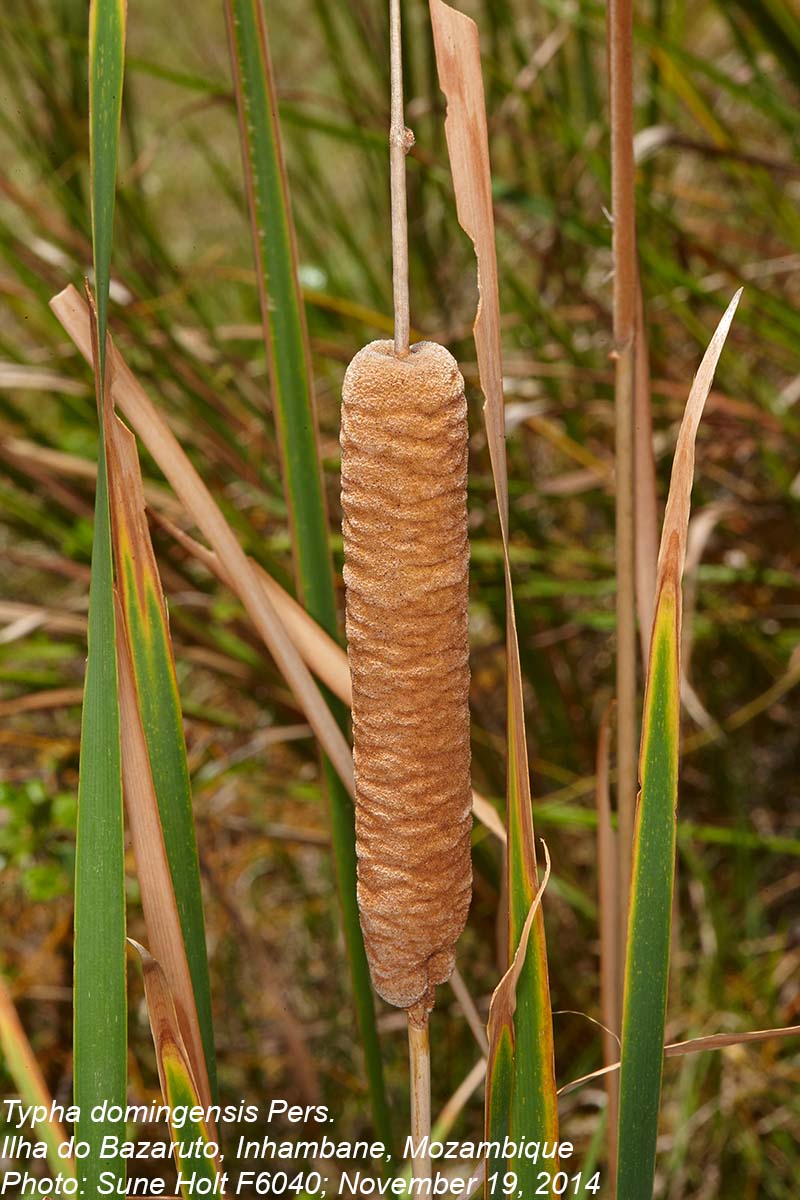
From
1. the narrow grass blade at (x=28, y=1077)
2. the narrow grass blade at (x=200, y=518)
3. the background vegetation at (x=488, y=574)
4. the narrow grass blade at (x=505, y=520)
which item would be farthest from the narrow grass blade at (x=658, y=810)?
the background vegetation at (x=488, y=574)

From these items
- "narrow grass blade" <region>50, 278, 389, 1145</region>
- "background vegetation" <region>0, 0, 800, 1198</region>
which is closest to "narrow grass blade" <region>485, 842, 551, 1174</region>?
"narrow grass blade" <region>50, 278, 389, 1145</region>

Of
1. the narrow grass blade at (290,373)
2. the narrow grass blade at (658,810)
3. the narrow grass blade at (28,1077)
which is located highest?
the narrow grass blade at (290,373)

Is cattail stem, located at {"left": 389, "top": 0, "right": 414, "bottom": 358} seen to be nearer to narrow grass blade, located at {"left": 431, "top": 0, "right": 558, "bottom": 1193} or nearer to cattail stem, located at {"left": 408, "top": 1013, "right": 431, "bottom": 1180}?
narrow grass blade, located at {"left": 431, "top": 0, "right": 558, "bottom": 1193}

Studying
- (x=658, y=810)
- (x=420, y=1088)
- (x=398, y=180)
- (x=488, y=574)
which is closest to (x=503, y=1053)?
(x=420, y=1088)

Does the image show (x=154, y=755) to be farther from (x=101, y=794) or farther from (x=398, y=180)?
(x=398, y=180)

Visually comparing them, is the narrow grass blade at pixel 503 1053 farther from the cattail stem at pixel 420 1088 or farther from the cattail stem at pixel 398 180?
the cattail stem at pixel 398 180

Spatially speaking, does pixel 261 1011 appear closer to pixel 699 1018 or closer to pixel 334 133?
pixel 699 1018
